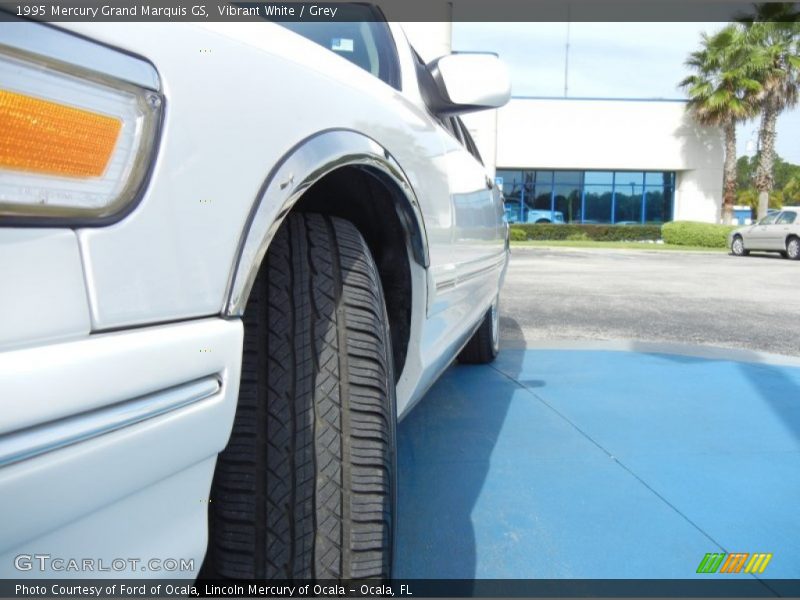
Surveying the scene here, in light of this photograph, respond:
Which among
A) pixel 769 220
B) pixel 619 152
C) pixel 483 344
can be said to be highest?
pixel 619 152

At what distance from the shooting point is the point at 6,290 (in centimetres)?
71

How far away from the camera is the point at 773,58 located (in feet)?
81.8

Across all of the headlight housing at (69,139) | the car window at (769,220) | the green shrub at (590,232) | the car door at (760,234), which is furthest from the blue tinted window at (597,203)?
the headlight housing at (69,139)

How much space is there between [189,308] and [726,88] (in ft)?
96.1

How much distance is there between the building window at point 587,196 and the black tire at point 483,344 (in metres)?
26.2

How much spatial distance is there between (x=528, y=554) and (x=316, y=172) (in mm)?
1356

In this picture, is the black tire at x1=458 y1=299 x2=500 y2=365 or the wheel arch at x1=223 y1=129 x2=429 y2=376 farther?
the black tire at x1=458 y1=299 x2=500 y2=365

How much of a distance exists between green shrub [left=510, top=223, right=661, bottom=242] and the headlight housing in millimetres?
27043

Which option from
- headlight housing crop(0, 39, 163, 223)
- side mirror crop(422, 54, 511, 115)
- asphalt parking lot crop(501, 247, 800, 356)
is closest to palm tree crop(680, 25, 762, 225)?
asphalt parking lot crop(501, 247, 800, 356)

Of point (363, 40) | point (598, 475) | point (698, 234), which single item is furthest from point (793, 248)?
point (363, 40)

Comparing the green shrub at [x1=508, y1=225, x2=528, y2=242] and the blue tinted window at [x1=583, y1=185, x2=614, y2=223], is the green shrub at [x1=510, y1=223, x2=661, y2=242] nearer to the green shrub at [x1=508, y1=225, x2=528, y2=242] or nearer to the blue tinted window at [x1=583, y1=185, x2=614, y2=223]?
the green shrub at [x1=508, y1=225, x2=528, y2=242]

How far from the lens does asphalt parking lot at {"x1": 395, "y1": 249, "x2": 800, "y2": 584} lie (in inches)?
80.0

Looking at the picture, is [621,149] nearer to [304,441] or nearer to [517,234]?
[517,234]

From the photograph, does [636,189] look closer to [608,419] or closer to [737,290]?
[737,290]
